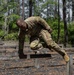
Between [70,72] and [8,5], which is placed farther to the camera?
[8,5]

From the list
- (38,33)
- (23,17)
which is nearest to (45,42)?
(38,33)

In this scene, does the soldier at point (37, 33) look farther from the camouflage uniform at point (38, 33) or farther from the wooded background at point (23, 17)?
the wooded background at point (23, 17)

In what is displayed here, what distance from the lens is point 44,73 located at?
238 inches

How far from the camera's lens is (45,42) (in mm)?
6180

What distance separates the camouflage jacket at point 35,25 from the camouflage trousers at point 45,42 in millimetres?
121

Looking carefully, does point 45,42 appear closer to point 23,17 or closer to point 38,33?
point 38,33

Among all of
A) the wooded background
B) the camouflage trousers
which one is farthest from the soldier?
the wooded background

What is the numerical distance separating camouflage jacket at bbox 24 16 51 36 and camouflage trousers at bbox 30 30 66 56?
0.12m

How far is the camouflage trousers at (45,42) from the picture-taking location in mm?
6121

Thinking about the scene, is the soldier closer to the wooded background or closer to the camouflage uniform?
the camouflage uniform

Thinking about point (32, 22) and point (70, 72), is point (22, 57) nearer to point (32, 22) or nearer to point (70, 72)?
point (32, 22)

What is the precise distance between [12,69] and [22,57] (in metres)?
1.07

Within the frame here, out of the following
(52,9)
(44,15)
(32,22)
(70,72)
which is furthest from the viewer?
(52,9)

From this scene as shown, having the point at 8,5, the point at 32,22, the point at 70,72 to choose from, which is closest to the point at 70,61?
the point at 70,72
